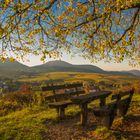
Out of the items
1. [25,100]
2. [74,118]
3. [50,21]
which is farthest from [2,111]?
[50,21]

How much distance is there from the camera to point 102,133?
1092cm

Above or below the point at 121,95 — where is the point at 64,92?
below

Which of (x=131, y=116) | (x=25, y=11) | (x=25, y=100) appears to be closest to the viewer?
(x=25, y=11)

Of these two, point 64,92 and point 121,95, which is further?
point 64,92

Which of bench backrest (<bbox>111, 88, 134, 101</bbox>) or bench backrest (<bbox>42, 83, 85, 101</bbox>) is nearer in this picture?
bench backrest (<bbox>111, 88, 134, 101</bbox>)

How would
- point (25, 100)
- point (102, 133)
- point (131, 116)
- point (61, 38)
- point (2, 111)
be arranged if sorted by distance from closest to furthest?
point (102, 133) < point (131, 116) < point (61, 38) < point (2, 111) < point (25, 100)

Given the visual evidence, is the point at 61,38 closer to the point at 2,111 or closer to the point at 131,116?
the point at 131,116

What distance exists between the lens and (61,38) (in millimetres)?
14688

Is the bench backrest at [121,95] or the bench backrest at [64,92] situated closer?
the bench backrest at [121,95]

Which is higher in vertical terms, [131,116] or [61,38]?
[61,38]

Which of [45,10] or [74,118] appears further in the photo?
[74,118]

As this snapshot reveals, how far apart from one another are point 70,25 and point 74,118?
515 cm

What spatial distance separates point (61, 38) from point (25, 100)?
7.70 m

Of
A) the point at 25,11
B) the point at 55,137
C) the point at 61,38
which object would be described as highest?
the point at 25,11
